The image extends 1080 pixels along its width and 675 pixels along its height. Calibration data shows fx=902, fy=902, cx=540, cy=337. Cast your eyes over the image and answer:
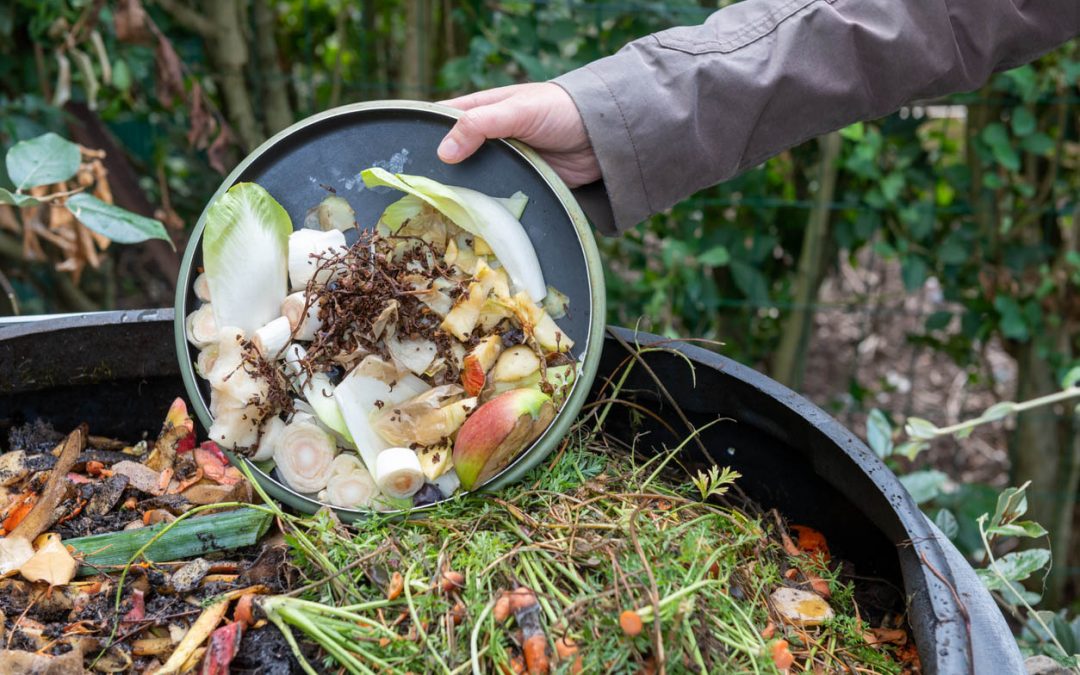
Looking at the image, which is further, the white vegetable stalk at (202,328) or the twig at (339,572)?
the white vegetable stalk at (202,328)

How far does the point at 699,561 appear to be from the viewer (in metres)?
0.98

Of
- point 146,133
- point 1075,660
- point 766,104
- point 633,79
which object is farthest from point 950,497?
point 146,133

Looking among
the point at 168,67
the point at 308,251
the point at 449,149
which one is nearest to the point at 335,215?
the point at 308,251

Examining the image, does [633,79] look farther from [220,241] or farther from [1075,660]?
[1075,660]

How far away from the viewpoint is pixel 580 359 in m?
1.17

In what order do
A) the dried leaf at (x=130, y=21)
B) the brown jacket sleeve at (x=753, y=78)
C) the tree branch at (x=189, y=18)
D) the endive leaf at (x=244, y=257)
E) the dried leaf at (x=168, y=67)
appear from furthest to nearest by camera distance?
the tree branch at (x=189, y=18) → the dried leaf at (x=168, y=67) → the dried leaf at (x=130, y=21) → the brown jacket sleeve at (x=753, y=78) → the endive leaf at (x=244, y=257)

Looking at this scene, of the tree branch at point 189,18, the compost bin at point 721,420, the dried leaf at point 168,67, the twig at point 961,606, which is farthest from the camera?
the tree branch at point 189,18

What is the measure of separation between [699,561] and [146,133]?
7.35ft

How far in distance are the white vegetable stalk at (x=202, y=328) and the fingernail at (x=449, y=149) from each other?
365 mm

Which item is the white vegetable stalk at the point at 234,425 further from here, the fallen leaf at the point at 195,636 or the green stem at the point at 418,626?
the green stem at the point at 418,626

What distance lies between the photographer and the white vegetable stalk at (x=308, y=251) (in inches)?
46.6

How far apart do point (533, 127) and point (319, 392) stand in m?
0.46

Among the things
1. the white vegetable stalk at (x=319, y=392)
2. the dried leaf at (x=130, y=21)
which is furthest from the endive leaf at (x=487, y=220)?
the dried leaf at (x=130, y=21)

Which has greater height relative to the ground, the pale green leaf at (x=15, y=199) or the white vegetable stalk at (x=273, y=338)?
the pale green leaf at (x=15, y=199)
